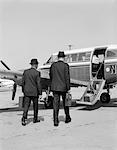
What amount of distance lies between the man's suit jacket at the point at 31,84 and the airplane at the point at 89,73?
11.4 feet

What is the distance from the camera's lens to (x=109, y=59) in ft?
43.3

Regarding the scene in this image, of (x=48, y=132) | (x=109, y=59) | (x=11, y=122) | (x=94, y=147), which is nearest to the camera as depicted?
(x=94, y=147)

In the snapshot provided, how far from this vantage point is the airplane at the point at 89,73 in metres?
12.1

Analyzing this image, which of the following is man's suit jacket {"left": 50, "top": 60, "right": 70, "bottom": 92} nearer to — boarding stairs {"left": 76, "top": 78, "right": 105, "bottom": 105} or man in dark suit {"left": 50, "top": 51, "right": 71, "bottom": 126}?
man in dark suit {"left": 50, "top": 51, "right": 71, "bottom": 126}

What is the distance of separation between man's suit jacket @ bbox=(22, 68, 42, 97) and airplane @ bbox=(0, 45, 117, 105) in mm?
3461

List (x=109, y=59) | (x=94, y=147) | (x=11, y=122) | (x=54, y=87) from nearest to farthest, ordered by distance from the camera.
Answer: (x=94, y=147) < (x=54, y=87) < (x=11, y=122) < (x=109, y=59)

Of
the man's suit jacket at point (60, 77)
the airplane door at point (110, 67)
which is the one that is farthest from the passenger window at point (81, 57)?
the man's suit jacket at point (60, 77)

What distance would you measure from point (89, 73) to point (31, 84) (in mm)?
5807

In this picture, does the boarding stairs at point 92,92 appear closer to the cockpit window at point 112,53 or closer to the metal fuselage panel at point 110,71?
the metal fuselage panel at point 110,71

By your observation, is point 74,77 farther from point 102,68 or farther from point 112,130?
point 112,130

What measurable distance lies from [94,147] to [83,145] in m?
0.29

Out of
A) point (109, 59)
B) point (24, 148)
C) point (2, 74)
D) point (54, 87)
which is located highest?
point (109, 59)

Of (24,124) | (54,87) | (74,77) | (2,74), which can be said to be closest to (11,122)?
→ (24,124)

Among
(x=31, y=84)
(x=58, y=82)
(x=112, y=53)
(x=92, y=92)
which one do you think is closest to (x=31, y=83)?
(x=31, y=84)
